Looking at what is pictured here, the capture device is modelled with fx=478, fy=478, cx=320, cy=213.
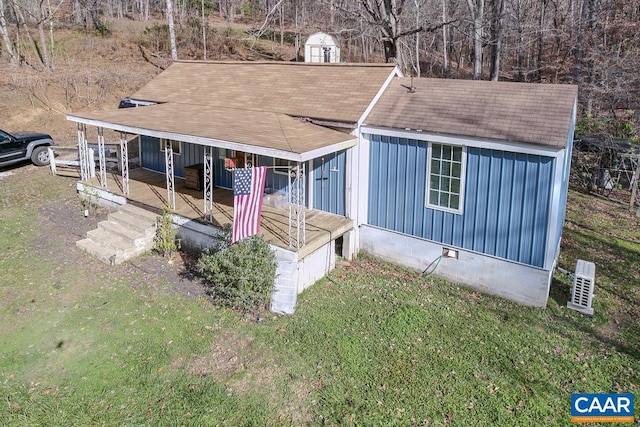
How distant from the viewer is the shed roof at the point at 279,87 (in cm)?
1212

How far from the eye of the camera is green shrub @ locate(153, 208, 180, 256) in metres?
11.4

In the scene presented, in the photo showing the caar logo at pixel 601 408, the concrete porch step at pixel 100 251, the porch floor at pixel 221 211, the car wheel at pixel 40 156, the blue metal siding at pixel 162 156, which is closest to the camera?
the caar logo at pixel 601 408

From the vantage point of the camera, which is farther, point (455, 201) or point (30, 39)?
point (30, 39)

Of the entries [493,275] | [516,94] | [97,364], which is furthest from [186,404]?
[516,94]

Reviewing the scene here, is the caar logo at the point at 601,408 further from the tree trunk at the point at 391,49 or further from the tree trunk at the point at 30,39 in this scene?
the tree trunk at the point at 30,39

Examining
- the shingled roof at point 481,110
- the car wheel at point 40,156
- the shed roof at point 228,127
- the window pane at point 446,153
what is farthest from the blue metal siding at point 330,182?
the car wheel at point 40,156

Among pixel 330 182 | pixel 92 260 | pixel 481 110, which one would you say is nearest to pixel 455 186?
pixel 481 110

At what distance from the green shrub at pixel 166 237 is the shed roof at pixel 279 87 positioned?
4043 mm

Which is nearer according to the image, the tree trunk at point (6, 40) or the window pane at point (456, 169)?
the window pane at point (456, 169)

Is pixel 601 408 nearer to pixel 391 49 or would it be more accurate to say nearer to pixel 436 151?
pixel 436 151

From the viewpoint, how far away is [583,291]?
9.81m

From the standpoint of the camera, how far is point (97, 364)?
7801mm

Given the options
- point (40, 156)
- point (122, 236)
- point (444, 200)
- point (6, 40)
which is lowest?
point (122, 236)

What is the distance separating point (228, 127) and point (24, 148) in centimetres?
1116
